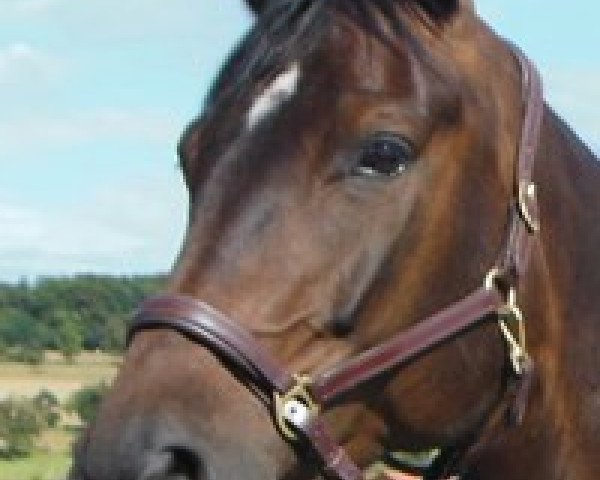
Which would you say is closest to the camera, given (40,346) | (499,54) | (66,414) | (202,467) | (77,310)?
(202,467)

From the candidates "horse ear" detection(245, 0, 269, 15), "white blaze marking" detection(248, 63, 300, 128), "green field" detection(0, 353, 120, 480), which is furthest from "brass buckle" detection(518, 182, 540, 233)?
"green field" detection(0, 353, 120, 480)

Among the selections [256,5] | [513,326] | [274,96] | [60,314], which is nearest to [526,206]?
[513,326]

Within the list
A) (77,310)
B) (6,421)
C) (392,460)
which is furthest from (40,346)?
(392,460)

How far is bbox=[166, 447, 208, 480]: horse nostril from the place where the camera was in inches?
142

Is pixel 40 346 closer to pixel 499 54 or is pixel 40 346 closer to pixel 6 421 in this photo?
pixel 6 421

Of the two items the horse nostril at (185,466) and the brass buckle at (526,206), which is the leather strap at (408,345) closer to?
the brass buckle at (526,206)

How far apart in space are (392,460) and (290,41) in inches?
57.4

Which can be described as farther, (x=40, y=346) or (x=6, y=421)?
(x=40, y=346)

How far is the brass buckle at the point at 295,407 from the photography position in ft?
12.5

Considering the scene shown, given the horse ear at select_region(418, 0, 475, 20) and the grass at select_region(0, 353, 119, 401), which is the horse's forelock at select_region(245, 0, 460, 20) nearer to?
the horse ear at select_region(418, 0, 475, 20)

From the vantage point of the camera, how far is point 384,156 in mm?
3984

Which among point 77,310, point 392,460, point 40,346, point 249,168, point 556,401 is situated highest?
point 249,168

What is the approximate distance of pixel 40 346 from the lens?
301 ft

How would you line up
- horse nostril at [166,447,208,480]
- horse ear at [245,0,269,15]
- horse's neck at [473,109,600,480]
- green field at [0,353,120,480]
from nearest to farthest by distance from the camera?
horse nostril at [166,447,208,480]
horse's neck at [473,109,600,480]
horse ear at [245,0,269,15]
green field at [0,353,120,480]
